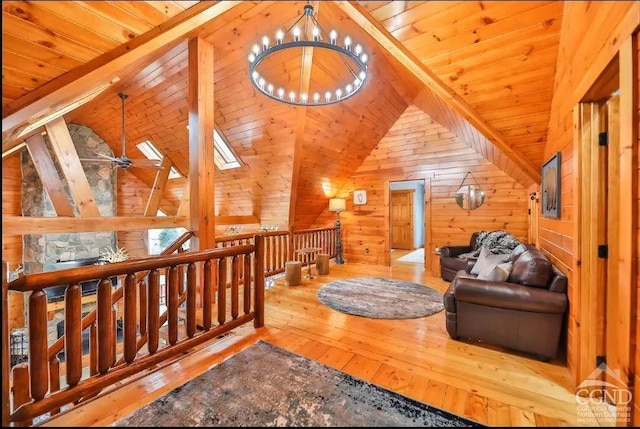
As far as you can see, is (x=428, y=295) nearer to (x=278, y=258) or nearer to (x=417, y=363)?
(x=417, y=363)

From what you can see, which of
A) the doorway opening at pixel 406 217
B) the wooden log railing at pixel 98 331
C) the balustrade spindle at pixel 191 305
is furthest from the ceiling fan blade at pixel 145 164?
the doorway opening at pixel 406 217

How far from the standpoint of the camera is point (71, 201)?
18.9 ft

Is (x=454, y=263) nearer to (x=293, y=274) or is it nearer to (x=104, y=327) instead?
(x=293, y=274)

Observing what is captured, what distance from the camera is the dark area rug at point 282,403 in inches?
58.4

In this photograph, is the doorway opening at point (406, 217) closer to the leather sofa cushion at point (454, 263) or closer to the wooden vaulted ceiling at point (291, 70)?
the wooden vaulted ceiling at point (291, 70)

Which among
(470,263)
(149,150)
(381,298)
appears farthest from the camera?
(149,150)

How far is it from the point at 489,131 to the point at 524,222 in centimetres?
261

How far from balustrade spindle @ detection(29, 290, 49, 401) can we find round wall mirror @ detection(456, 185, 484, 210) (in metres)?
5.44

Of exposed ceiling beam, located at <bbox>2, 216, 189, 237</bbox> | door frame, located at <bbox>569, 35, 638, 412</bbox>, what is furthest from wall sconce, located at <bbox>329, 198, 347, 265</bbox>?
door frame, located at <bbox>569, 35, 638, 412</bbox>

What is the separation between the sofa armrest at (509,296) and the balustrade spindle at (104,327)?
2.70 meters

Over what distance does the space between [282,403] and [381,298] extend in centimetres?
229

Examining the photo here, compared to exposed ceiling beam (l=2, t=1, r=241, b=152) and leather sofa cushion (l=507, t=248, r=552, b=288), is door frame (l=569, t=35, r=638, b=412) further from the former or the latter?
exposed ceiling beam (l=2, t=1, r=241, b=152)

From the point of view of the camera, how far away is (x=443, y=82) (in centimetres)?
250

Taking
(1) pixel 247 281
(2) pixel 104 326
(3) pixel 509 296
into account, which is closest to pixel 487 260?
(3) pixel 509 296
